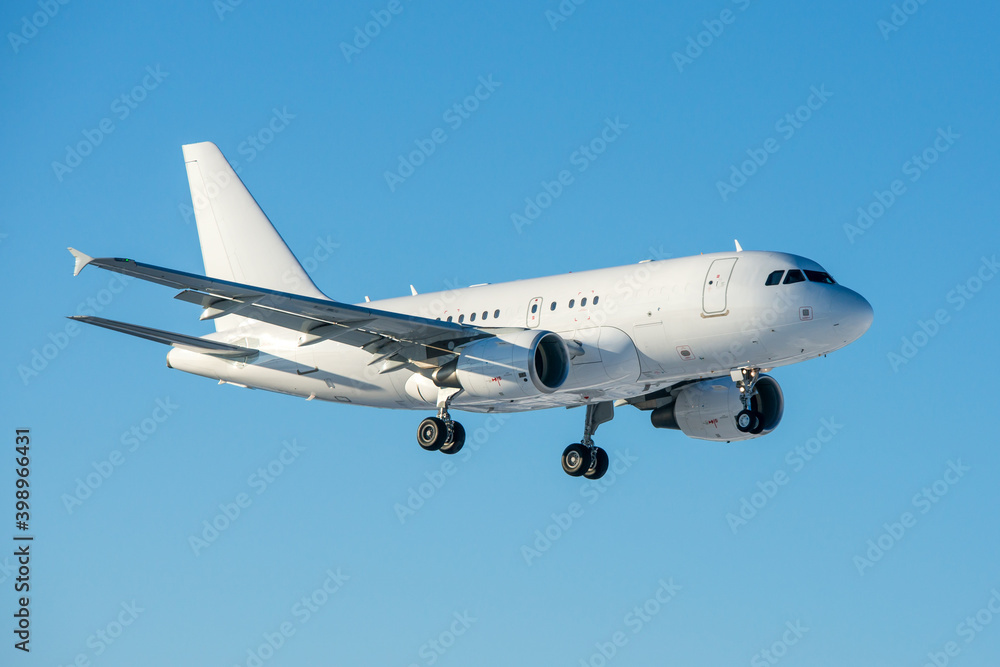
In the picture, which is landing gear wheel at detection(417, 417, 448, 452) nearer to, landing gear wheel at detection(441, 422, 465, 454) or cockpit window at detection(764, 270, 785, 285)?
landing gear wheel at detection(441, 422, 465, 454)

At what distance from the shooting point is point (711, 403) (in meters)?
42.6

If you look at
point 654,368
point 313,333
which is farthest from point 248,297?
point 654,368

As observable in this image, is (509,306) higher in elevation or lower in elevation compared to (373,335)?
higher

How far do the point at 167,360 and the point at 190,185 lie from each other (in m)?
7.90

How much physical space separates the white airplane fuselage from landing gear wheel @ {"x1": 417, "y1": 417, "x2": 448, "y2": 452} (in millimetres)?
802

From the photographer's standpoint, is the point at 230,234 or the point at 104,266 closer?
the point at 104,266

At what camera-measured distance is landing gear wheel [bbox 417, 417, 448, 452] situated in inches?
1542

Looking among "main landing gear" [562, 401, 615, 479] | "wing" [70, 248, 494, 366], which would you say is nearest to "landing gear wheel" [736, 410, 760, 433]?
"main landing gear" [562, 401, 615, 479]

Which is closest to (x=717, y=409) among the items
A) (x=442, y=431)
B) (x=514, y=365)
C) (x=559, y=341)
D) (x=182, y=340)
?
(x=559, y=341)

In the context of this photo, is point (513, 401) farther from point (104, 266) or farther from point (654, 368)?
point (104, 266)

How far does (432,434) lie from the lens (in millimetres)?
39219

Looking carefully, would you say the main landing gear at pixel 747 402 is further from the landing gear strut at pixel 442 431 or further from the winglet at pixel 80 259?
the winglet at pixel 80 259

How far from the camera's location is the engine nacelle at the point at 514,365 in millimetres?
36125

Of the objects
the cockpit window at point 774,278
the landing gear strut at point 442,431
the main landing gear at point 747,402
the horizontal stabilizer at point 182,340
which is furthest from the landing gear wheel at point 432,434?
the cockpit window at point 774,278
